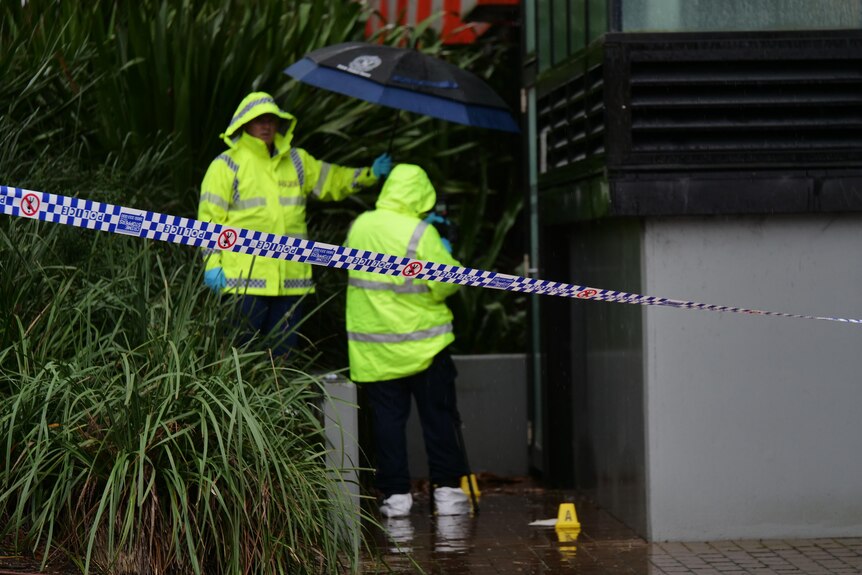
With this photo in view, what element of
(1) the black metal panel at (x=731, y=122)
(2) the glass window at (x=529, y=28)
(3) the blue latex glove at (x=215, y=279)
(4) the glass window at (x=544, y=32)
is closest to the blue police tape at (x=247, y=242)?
Result: (3) the blue latex glove at (x=215, y=279)

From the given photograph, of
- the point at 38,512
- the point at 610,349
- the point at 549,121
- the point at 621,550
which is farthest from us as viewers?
the point at 549,121

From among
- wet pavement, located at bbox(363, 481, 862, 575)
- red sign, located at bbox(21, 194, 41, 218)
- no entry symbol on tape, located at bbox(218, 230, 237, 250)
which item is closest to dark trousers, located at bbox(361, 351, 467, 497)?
wet pavement, located at bbox(363, 481, 862, 575)

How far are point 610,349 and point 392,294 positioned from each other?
1.19 meters

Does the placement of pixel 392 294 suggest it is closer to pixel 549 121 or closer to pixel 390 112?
pixel 549 121

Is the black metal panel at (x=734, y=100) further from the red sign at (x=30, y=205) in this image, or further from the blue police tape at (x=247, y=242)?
the red sign at (x=30, y=205)

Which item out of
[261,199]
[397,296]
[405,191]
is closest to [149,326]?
[261,199]

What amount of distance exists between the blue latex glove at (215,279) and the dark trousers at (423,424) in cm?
125

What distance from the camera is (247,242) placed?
6.34 m

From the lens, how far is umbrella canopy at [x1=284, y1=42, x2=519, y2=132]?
26.6ft

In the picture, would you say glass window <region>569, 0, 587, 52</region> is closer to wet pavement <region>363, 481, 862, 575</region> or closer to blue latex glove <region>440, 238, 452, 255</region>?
blue latex glove <region>440, 238, 452, 255</region>

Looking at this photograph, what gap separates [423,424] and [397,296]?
795 millimetres

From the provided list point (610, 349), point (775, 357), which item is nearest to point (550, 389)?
point (610, 349)

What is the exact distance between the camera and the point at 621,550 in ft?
23.3

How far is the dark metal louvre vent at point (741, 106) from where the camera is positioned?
720 centimetres
